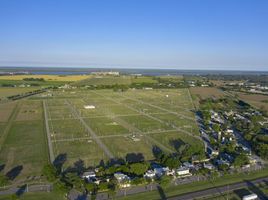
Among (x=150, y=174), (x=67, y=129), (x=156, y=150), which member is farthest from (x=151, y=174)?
(x=67, y=129)

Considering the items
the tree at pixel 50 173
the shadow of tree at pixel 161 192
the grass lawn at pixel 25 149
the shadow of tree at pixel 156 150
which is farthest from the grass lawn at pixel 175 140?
the tree at pixel 50 173

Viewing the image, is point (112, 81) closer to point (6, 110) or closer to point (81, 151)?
point (6, 110)

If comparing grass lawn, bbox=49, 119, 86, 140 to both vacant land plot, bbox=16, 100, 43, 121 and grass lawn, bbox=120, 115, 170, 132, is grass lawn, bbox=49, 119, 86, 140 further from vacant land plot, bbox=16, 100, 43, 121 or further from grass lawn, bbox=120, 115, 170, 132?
grass lawn, bbox=120, 115, 170, 132

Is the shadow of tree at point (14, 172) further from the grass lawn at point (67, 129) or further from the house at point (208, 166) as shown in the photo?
the house at point (208, 166)

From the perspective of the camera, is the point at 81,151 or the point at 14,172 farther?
the point at 81,151

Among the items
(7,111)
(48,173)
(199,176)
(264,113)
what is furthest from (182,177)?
(7,111)

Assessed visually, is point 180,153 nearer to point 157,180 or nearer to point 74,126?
point 157,180

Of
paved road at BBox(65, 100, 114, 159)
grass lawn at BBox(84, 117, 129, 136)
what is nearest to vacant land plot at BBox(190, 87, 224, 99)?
grass lawn at BBox(84, 117, 129, 136)
